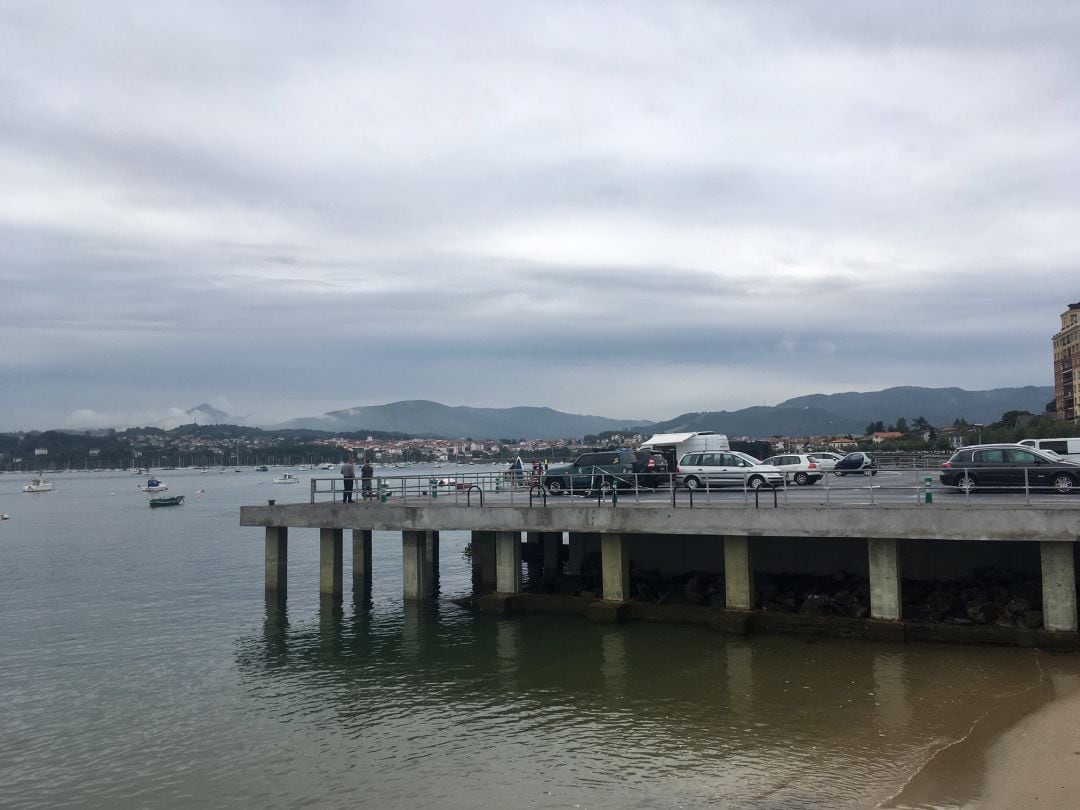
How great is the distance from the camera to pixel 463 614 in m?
30.1

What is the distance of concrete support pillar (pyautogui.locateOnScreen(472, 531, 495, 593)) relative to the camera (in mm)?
33094

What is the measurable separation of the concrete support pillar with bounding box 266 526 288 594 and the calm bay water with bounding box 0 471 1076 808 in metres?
2.71

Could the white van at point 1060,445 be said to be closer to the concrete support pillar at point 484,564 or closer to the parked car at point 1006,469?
the parked car at point 1006,469

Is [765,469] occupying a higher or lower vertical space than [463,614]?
higher

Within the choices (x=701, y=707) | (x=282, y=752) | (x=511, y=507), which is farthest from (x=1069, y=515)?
(x=282, y=752)

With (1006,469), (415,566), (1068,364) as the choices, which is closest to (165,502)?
(415,566)

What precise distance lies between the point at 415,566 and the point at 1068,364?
138915 mm

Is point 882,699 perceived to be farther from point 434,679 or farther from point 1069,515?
point 434,679

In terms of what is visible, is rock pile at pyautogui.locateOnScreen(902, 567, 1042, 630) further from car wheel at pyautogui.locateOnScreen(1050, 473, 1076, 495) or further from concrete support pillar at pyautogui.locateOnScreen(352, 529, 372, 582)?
concrete support pillar at pyautogui.locateOnScreen(352, 529, 372, 582)

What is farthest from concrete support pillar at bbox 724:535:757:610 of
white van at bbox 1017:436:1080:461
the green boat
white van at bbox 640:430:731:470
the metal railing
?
the green boat

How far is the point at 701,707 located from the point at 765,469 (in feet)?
48.8

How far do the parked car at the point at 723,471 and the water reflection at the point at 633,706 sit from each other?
27.5 feet

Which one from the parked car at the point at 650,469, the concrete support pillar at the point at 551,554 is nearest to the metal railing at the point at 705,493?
the parked car at the point at 650,469

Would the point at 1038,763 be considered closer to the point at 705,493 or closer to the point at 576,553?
the point at 705,493
